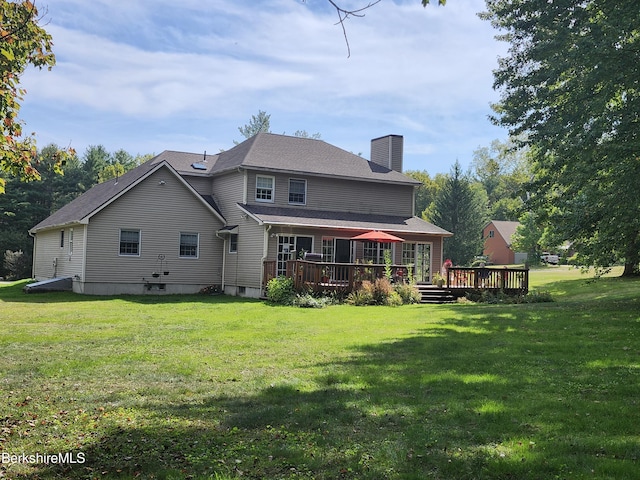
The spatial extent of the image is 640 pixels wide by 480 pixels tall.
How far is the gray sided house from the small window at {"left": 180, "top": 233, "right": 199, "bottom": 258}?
0.14 ft

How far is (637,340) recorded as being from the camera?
391 inches

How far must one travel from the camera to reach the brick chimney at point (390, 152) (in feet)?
97.5

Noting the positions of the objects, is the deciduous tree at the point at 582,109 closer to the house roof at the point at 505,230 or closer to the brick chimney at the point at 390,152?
the brick chimney at the point at 390,152

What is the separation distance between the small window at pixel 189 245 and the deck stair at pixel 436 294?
9834 mm

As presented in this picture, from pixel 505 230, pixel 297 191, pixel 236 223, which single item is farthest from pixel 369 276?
pixel 505 230

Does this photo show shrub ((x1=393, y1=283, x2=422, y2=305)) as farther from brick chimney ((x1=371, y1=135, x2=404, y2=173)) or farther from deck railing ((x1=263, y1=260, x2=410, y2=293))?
brick chimney ((x1=371, y1=135, x2=404, y2=173))

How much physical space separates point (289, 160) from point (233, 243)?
4.67m

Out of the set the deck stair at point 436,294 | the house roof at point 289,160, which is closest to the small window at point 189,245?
the house roof at point 289,160

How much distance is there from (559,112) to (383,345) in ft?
30.1

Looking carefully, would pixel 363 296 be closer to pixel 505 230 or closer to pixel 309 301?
pixel 309 301

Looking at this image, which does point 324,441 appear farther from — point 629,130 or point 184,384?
point 629,130

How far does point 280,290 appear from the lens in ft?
64.8

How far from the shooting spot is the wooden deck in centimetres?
2012

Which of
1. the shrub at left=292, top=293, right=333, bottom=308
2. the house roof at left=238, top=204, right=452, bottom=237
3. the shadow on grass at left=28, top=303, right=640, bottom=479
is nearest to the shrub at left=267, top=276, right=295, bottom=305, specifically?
the shrub at left=292, top=293, right=333, bottom=308
